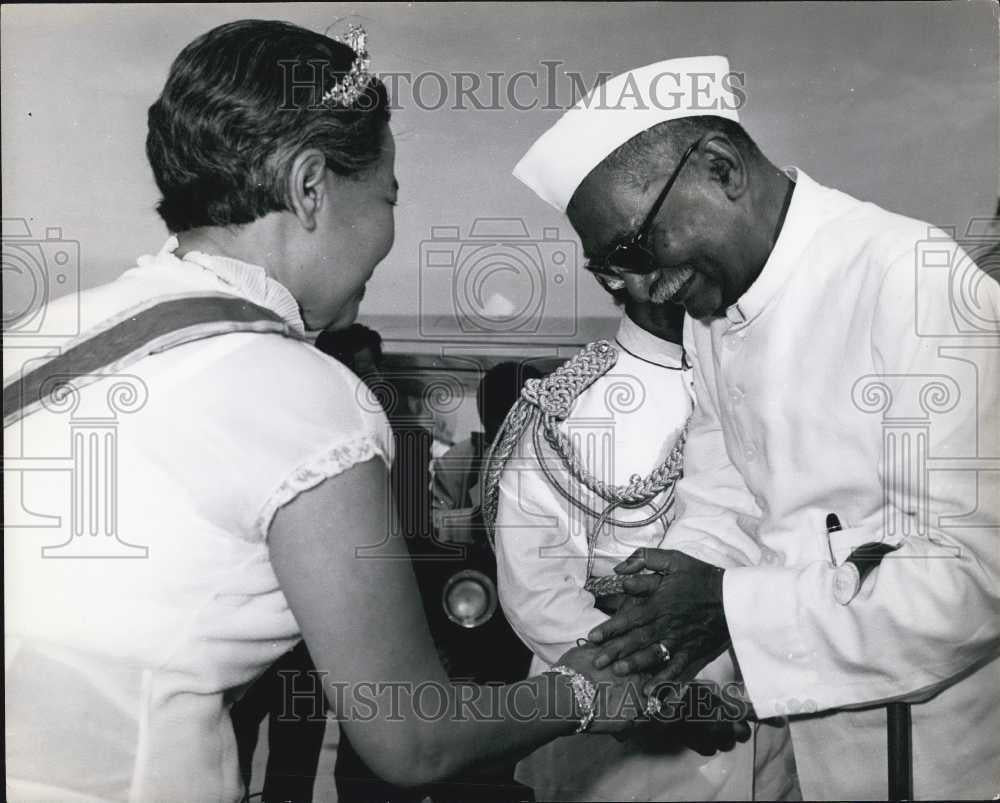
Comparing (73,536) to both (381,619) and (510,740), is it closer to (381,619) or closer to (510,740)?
(381,619)

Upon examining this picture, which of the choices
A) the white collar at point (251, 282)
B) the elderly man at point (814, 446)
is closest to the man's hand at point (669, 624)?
the elderly man at point (814, 446)

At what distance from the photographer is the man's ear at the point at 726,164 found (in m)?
1.86

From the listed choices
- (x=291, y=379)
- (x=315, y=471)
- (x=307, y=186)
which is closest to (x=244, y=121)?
(x=307, y=186)

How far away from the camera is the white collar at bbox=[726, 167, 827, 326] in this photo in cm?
192

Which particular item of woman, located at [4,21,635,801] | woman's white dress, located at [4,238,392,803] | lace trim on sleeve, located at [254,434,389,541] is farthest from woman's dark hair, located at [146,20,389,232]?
lace trim on sleeve, located at [254,434,389,541]

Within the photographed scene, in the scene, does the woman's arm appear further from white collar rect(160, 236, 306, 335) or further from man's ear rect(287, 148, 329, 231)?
man's ear rect(287, 148, 329, 231)

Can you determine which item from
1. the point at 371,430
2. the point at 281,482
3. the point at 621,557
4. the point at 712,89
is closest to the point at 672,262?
the point at 712,89

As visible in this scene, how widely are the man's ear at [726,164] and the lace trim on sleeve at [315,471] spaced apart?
987 mm

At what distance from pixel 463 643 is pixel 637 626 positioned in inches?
16.3

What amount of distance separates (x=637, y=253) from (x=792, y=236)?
0.34m

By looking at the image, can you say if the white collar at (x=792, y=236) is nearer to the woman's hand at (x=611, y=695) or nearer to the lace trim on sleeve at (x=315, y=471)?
the woman's hand at (x=611, y=695)

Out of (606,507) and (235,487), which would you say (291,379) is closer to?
(235,487)

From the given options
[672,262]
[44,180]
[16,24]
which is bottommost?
[672,262]

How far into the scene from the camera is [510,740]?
5.31 ft
